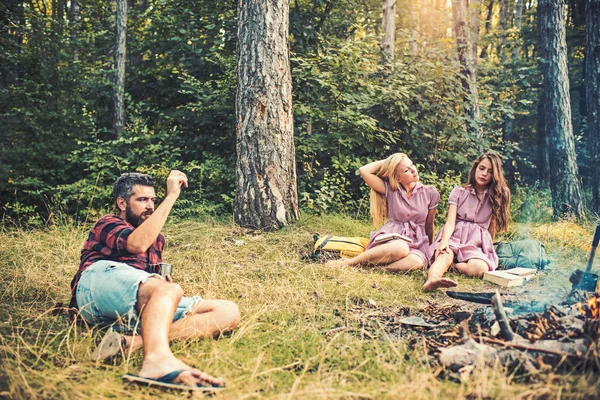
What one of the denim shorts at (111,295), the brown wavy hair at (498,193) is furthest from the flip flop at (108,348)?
the brown wavy hair at (498,193)

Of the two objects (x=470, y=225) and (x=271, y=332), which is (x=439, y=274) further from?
(x=271, y=332)

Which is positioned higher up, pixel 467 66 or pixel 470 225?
pixel 467 66

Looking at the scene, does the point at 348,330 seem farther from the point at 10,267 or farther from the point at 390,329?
the point at 10,267

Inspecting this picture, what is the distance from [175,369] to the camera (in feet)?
8.08

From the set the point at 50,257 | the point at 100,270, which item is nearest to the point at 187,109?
the point at 50,257

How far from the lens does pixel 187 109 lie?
8.83m

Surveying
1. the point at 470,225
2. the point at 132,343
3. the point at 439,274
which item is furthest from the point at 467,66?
the point at 132,343

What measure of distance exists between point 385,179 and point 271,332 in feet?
9.41

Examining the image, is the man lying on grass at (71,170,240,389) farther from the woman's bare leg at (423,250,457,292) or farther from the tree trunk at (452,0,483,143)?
the tree trunk at (452,0,483,143)

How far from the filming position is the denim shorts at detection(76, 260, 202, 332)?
9.77 feet

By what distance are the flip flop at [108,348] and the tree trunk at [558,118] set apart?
28.8ft

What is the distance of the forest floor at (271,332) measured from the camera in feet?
7.89

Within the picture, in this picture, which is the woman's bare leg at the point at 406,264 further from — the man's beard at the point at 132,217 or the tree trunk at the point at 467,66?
the tree trunk at the point at 467,66

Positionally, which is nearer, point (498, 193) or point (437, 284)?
point (437, 284)
